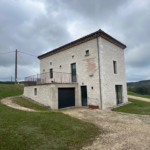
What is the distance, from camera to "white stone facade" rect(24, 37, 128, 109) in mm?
11219

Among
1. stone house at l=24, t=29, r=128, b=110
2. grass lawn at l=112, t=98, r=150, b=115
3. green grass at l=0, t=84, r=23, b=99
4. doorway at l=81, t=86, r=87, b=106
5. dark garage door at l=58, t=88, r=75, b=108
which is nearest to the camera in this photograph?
grass lawn at l=112, t=98, r=150, b=115

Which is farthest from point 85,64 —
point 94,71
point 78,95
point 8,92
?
point 8,92

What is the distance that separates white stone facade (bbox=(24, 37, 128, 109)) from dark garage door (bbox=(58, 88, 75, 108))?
2.07 feet

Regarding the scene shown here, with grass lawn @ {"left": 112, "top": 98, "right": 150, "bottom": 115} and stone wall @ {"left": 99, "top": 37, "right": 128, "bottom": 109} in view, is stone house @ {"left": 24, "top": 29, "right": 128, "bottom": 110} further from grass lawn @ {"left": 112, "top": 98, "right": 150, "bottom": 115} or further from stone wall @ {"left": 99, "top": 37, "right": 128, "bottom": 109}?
grass lawn @ {"left": 112, "top": 98, "right": 150, "bottom": 115}

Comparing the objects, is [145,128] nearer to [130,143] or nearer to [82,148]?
[130,143]

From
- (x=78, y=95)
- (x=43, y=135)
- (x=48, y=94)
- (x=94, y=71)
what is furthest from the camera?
(x=78, y=95)

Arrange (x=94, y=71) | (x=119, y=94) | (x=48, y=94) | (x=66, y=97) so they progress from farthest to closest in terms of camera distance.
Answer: (x=119, y=94), (x=66, y=97), (x=94, y=71), (x=48, y=94)

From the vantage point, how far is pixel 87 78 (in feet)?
39.7

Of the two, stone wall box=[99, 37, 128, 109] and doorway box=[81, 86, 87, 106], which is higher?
stone wall box=[99, 37, 128, 109]

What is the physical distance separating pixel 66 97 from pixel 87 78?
9.34ft

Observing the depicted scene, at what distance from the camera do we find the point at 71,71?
1386 cm

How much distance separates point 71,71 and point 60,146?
1033 centimetres

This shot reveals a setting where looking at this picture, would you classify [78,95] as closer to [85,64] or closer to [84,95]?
[84,95]

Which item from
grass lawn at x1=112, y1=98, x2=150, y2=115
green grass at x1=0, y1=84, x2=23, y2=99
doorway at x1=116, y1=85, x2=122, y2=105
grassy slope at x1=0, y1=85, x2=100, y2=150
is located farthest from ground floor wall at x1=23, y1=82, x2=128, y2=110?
grassy slope at x1=0, y1=85, x2=100, y2=150
